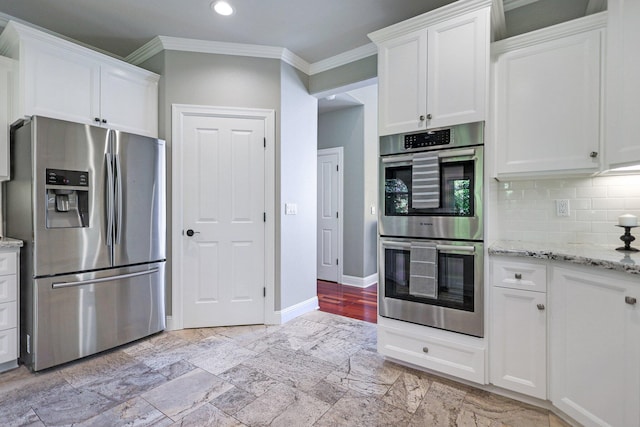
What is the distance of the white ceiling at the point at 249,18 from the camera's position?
2342 mm

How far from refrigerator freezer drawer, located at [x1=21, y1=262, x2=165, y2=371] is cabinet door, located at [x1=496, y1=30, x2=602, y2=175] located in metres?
2.90

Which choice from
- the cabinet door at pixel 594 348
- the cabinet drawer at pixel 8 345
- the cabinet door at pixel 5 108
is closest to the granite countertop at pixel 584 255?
the cabinet door at pixel 594 348

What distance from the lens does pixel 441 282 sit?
204 cm

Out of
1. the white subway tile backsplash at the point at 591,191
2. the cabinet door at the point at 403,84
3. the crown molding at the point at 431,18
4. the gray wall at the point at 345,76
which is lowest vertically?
the white subway tile backsplash at the point at 591,191

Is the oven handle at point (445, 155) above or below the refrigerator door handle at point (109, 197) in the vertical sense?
above

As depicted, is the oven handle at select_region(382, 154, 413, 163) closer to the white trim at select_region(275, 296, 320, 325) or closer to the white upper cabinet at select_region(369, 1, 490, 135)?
the white upper cabinet at select_region(369, 1, 490, 135)

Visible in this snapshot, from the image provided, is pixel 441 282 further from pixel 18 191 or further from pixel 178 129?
pixel 18 191

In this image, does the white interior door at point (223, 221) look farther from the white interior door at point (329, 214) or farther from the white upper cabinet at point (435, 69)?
the white interior door at point (329, 214)

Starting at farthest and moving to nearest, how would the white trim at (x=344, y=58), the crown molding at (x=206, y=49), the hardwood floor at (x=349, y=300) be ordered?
1. the hardwood floor at (x=349, y=300)
2. the white trim at (x=344, y=58)
3. the crown molding at (x=206, y=49)

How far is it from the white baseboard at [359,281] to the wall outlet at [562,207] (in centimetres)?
284

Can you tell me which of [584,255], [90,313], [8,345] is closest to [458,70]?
[584,255]

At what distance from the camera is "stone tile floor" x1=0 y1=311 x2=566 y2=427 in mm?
1710

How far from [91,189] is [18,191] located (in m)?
0.49

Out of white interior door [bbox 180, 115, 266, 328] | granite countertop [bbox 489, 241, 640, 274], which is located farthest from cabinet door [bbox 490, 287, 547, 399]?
white interior door [bbox 180, 115, 266, 328]
